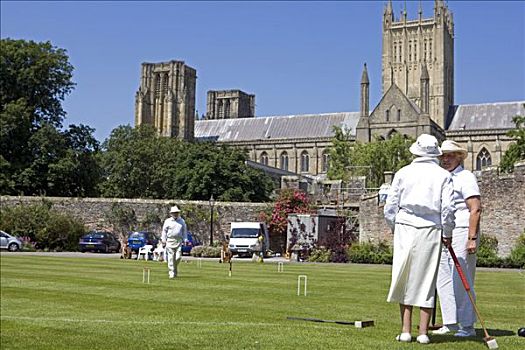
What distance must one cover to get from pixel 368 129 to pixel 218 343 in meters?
81.8

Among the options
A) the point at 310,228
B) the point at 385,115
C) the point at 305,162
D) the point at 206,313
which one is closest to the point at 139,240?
the point at 310,228

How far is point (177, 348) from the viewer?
6.83 metres

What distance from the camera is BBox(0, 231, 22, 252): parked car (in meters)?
33.6

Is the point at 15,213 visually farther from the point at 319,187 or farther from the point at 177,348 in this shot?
the point at 177,348

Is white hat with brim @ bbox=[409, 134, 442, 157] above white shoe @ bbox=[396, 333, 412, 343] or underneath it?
above

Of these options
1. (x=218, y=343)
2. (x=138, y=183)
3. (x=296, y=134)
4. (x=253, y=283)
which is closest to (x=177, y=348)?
(x=218, y=343)

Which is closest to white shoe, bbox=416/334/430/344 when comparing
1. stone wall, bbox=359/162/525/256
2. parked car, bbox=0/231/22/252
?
stone wall, bbox=359/162/525/256

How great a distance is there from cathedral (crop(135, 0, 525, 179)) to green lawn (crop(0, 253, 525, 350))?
72997mm

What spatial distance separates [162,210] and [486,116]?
63140 millimetres

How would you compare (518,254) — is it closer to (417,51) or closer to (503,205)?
(503,205)

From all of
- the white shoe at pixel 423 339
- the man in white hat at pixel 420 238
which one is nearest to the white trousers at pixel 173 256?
the man in white hat at pixel 420 238

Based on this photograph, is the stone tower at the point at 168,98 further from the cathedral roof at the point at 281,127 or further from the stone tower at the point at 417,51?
the stone tower at the point at 417,51

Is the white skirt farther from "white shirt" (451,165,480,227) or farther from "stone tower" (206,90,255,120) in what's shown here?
"stone tower" (206,90,255,120)

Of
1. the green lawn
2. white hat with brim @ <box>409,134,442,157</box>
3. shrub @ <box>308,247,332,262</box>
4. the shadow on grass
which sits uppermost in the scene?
white hat with brim @ <box>409,134,442,157</box>
